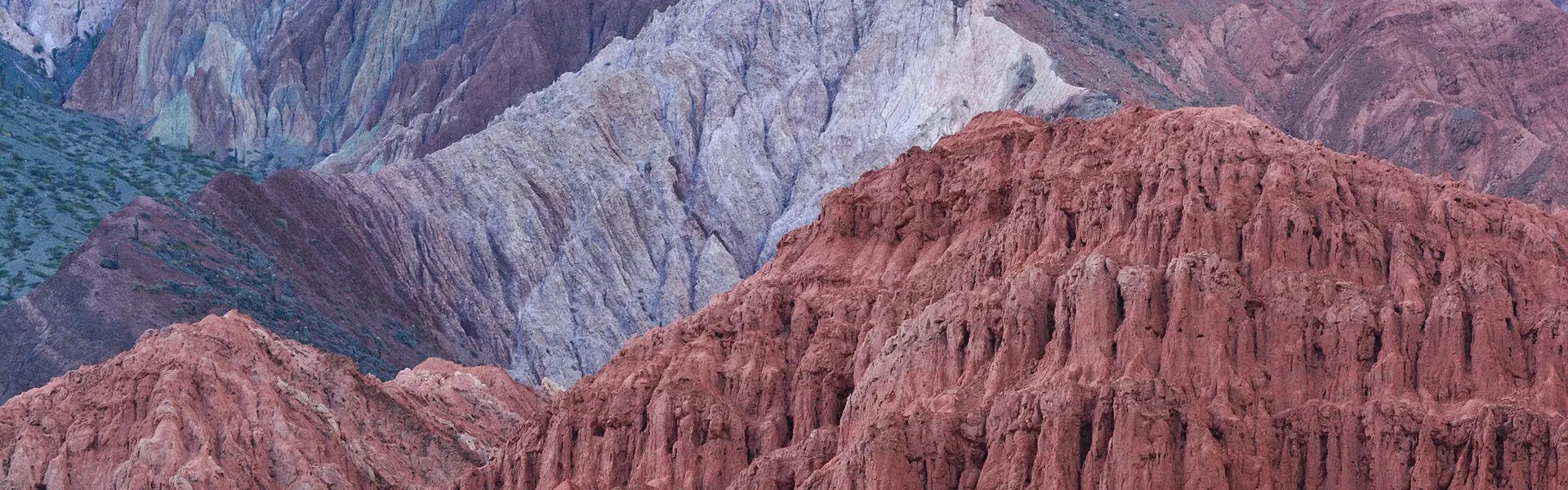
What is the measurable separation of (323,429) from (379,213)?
235ft

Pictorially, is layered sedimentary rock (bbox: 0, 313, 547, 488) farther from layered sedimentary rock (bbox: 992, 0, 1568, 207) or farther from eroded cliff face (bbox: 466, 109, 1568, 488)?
layered sedimentary rock (bbox: 992, 0, 1568, 207)

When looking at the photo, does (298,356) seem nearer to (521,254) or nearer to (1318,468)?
(1318,468)

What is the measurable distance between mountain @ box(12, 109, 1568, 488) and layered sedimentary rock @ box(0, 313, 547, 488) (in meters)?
1.84

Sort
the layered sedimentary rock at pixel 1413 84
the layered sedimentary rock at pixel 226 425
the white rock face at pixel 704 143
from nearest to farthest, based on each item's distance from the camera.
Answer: the layered sedimentary rock at pixel 226 425, the white rock face at pixel 704 143, the layered sedimentary rock at pixel 1413 84

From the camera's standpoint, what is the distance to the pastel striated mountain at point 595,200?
16962 cm

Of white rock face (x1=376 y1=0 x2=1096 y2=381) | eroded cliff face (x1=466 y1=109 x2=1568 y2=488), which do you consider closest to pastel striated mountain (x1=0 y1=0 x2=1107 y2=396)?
white rock face (x1=376 y1=0 x2=1096 y2=381)

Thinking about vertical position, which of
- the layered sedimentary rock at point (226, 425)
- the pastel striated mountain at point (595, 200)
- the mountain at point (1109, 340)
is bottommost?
the mountain at point (1109, 340)

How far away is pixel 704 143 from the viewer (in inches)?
7480

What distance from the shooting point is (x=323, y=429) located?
375 ft

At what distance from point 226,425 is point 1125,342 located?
122ft

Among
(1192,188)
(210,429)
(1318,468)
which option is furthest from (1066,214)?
(210,429)

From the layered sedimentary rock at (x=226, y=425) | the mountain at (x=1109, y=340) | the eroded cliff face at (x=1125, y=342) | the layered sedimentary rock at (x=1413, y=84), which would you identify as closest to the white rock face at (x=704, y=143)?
the layered sedimentary rock at (x=1413, y=84)

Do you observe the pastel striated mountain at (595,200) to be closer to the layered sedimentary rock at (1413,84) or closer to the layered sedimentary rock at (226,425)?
the layered sedimentary rock at (1413,84)

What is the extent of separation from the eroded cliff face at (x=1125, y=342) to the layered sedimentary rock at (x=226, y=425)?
8788 mm
